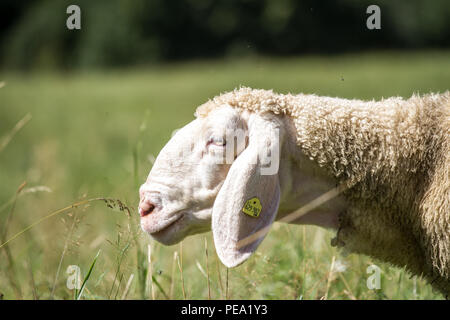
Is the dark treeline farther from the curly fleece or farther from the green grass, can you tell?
the curly fleece

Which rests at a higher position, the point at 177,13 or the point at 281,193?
the point at 177,13

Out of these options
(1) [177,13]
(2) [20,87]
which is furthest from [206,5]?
(2) [20,87]

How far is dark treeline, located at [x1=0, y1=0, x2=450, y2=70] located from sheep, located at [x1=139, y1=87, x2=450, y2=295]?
13835mm

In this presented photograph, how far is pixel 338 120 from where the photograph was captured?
273cm

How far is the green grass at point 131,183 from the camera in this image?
3.26m

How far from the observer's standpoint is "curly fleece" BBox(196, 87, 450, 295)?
8.83ft

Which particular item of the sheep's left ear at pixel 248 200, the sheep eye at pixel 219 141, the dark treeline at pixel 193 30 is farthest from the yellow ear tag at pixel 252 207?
the dark treeline at pixel 193 30

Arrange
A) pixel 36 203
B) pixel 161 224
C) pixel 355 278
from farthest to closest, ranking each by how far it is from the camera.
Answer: pixel 36 203 < pixel 355 278 < pixel 161 224

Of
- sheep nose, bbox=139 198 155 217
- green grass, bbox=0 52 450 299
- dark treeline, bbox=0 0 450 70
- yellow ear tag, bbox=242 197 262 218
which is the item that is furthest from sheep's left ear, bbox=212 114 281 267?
dark treeline, bbox=0 0 450 70

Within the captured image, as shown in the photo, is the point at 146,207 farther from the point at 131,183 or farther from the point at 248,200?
the point at 131,183

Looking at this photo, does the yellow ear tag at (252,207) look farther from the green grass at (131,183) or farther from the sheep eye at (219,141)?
the green grass at (131,183)

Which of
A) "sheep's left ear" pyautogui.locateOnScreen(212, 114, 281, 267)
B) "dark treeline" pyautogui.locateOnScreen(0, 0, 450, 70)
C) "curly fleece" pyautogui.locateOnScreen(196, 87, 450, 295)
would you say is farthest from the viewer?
"dark treeline" pyautogui.locateOnScreen(0, 0, 450, 70)

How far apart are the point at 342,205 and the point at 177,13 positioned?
90.8 ft
